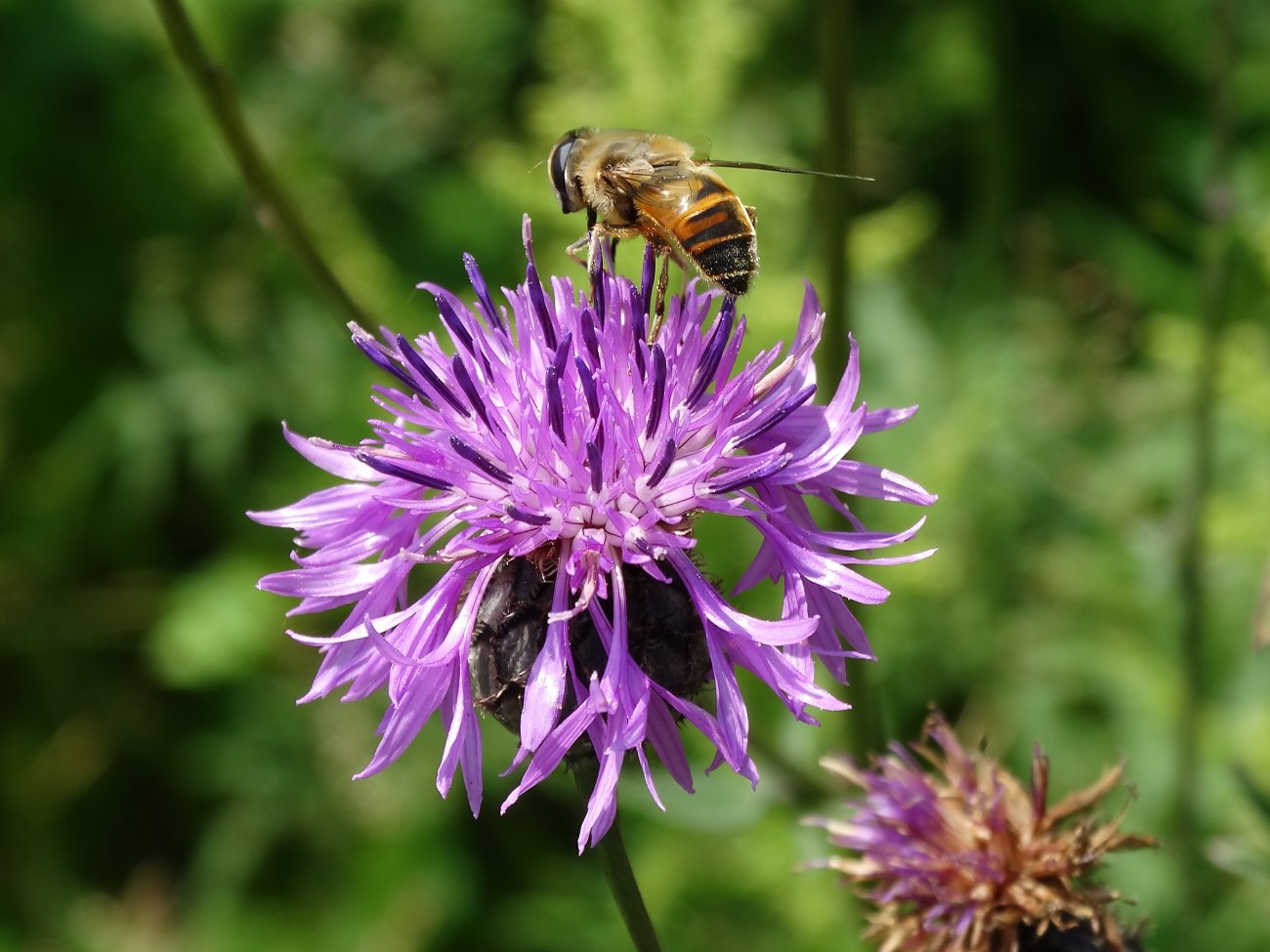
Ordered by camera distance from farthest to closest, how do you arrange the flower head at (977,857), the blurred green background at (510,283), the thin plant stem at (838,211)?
the blurred green background at (510,283), the thin plant stem at (838,211), the flower head at (977,857)

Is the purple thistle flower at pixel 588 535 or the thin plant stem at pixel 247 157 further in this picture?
the thin plant stem at pixel 247 157

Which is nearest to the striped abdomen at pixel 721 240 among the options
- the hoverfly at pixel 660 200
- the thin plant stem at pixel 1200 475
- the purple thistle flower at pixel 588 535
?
the hoverfly at pixel 660 200

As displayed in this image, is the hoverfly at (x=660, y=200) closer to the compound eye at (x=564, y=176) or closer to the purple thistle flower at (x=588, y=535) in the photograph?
the compound eye at (x=564, y=176)

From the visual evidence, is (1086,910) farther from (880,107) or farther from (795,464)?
(880,107)

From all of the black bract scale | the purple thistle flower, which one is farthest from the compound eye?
the black bract scale

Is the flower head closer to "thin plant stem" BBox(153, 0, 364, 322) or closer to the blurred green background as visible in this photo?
the blurred green background
